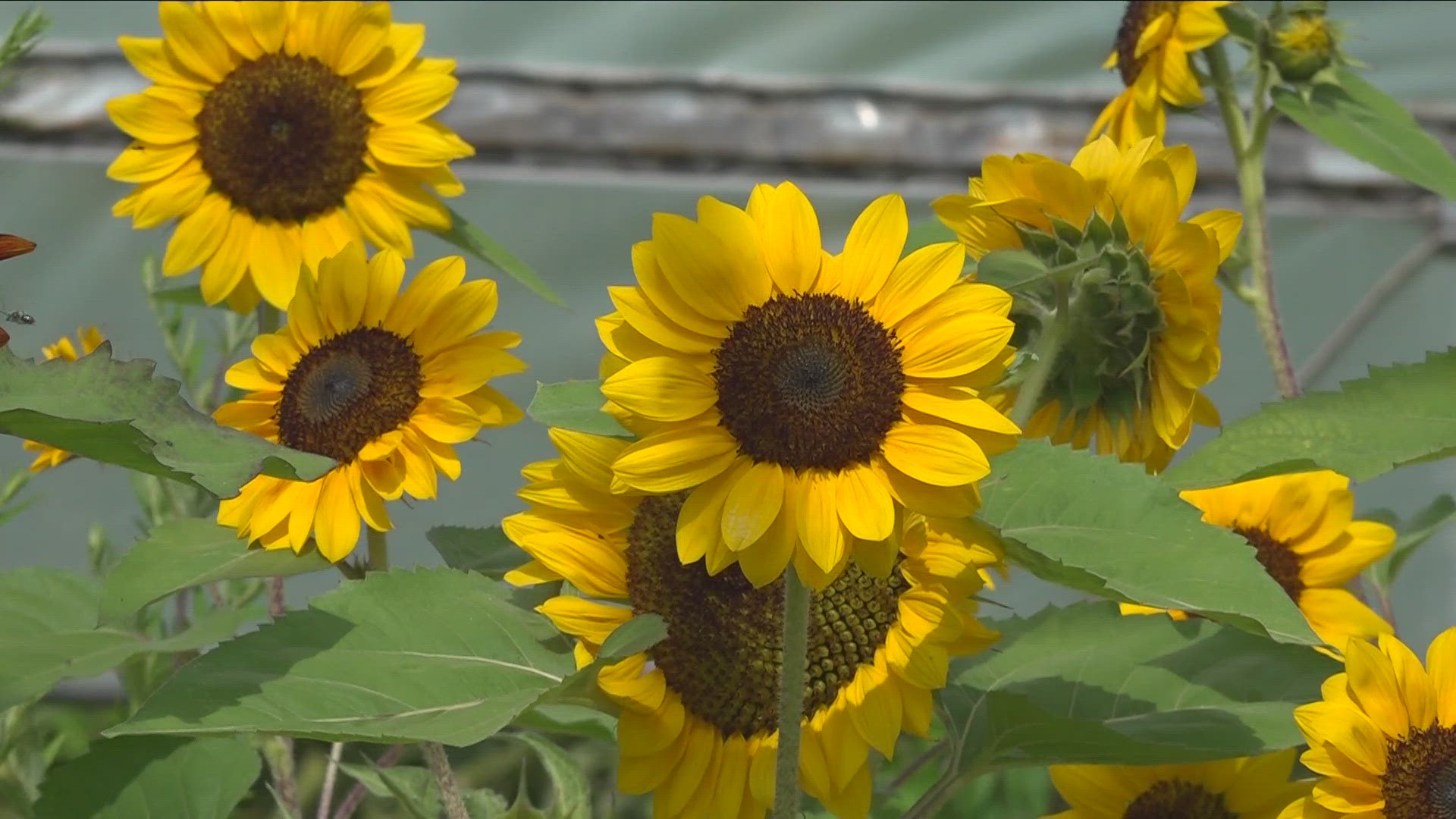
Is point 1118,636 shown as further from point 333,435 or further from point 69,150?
point 69,150

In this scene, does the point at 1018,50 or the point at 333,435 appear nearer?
the point at 333,435

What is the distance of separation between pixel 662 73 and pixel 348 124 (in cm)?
81

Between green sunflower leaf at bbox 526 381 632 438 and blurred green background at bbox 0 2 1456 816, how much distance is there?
→ 104cm

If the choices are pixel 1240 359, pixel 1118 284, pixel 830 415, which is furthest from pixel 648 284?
pixel 1240 359

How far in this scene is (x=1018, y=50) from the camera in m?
1.57

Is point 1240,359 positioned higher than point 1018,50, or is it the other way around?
point 1018,50

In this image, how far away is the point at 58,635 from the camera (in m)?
0.55

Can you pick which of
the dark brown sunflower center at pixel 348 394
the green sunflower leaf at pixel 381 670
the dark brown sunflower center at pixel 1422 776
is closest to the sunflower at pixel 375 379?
the dark brown sunflower center at pixel 348 394

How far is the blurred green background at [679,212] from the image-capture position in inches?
59.3

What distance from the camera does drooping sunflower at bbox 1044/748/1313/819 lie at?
537 mm

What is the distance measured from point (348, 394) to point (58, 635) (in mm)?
130

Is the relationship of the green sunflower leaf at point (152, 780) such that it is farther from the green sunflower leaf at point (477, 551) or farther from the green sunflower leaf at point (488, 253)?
the green sunflower leaf at point (488, 253)

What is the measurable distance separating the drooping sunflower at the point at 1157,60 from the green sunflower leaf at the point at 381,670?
389 mm

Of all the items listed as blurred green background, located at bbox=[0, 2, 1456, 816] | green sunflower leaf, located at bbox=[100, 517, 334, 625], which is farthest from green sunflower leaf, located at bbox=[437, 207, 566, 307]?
blurred green background, located at bbox=[0, 2, 1456, 816]
